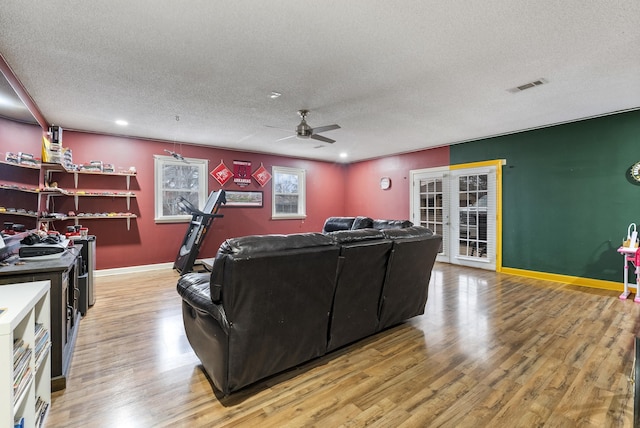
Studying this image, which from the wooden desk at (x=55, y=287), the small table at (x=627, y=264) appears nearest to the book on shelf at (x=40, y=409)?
the wooden desk at (x=55, y=287)

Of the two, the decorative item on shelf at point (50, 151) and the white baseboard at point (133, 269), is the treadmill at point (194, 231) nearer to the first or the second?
the white baseboard at point (133, 269)

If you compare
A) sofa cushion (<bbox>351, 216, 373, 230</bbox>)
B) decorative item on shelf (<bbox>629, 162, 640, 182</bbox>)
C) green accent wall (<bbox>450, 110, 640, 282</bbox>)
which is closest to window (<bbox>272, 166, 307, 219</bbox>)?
sofa cushion (<bbox>351, 216, 373, 230</bbox>)

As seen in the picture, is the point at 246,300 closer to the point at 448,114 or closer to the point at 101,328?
the point at 101,328

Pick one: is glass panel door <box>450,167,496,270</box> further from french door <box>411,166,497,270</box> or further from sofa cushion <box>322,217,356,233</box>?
sofa cushion <box>322,217,356,233</box>

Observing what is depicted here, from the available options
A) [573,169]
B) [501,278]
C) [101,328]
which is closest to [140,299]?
[101,328]

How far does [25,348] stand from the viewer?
4.37 ft

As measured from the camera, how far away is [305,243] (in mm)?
1934

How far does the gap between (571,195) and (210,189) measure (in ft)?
21.3

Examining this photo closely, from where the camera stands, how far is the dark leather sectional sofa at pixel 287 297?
1.71 meters

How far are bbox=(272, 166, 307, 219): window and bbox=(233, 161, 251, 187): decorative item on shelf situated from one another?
26.8 inches

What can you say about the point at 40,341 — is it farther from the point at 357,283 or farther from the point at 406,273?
the point at 406,273

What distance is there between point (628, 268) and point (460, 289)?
2255mm

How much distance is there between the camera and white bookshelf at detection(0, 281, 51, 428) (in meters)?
1.07

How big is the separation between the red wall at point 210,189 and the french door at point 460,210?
0.31m
